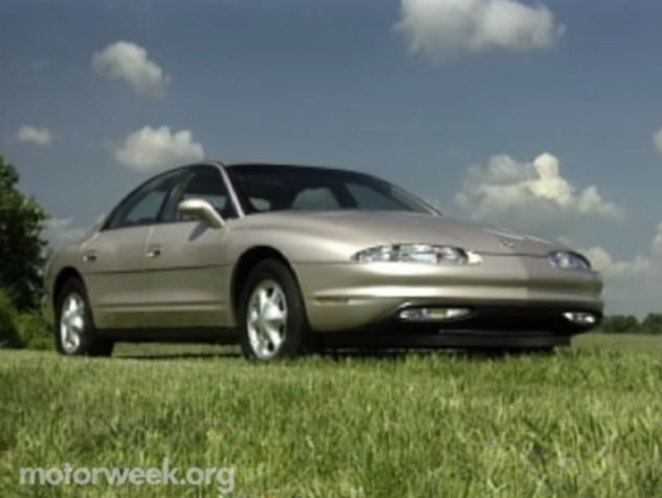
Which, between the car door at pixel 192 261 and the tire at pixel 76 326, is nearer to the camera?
the car door at pixel 192 261

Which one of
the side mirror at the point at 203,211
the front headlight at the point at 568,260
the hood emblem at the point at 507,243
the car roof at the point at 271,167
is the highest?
the car roof at the point at 271,167

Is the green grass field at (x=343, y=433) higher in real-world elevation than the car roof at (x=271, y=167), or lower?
lower

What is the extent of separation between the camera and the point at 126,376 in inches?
286

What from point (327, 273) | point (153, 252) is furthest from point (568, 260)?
point (153, 252)

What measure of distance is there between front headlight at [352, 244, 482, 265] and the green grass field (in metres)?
1.80

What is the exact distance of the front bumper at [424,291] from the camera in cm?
882

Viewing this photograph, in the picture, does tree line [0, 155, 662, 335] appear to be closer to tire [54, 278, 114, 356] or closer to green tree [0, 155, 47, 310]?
green tree [0, 155, 47, 310]

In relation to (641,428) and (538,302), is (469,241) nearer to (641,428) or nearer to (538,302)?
(538,302)

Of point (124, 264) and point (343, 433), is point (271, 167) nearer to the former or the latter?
point (124, 264)

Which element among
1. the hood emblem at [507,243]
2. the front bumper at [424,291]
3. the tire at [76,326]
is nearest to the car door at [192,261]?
the front bumper at [424,291]

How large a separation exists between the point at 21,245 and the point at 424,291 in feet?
118

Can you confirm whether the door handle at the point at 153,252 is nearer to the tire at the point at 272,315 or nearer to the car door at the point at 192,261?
the car door at the point at 192,261

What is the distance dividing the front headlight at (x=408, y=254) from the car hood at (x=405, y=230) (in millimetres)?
42

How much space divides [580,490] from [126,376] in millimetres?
4187
